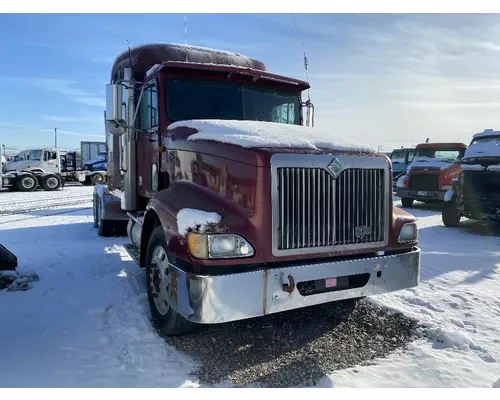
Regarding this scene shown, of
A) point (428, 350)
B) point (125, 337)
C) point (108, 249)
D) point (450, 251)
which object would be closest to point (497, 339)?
point (428, 350)

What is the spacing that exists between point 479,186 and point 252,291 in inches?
338

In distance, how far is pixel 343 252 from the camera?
361 cm

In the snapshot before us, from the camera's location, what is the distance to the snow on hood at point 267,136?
349cm

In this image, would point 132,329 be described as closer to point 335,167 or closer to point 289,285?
point 289,285

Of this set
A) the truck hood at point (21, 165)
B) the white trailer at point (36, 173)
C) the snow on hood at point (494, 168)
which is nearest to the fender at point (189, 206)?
the snow on hood at point (494, 168)

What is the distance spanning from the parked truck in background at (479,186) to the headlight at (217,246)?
8025 mm

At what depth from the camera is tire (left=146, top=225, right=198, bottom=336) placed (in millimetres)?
3650

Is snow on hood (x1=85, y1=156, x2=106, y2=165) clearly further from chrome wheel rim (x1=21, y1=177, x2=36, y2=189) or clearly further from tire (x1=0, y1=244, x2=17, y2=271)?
tire (x1=0, y1=244, x2=17, y2=271)

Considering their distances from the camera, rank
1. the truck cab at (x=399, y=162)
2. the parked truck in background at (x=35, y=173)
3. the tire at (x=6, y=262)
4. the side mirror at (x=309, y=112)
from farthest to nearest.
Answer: the parked truck in background at (x=35, y=173), the truck cab at (x=399, y=162), the side mirror at (x=309, y=112), the tire at (x=6, y=262)

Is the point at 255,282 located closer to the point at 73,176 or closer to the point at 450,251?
the point at 450,251

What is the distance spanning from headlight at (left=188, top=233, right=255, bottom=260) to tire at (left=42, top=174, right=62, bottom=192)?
22.2 meters

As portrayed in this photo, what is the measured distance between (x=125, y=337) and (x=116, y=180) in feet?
12.9

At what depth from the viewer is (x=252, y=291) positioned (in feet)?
10.4

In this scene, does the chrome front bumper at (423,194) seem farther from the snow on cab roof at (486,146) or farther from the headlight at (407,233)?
the headlight at (407,233)
